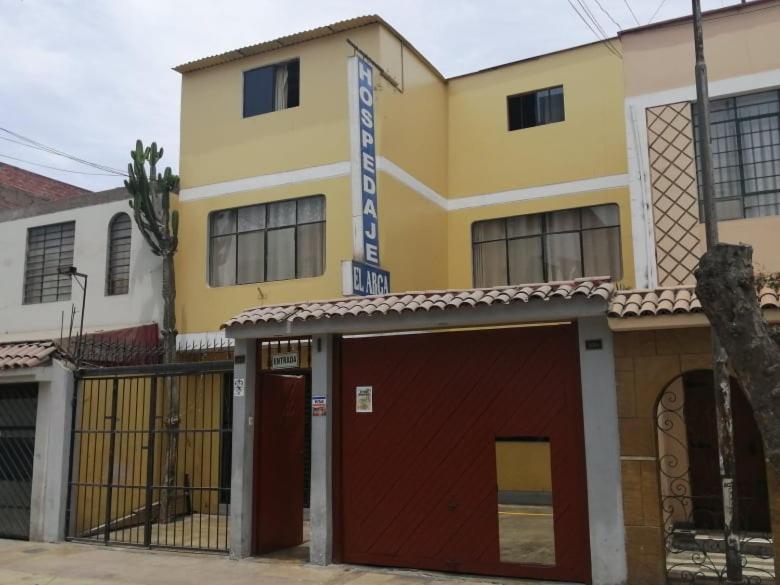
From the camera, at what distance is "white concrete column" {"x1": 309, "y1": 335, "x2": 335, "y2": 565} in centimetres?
904

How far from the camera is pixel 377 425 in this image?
9.16m

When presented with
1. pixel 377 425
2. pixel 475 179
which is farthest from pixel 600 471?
pixel 475 179

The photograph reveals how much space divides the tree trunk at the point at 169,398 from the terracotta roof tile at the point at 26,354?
2188mm

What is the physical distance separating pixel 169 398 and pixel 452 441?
7130 millimetres

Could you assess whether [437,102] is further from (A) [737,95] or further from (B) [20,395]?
(B) [20,395]

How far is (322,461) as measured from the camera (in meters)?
9.18

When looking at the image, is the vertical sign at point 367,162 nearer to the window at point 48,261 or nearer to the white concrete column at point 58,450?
the white concrete column at point 58,450

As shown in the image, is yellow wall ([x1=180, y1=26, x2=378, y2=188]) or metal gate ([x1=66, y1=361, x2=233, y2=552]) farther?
yellow wall ([x1=180, y1=26, x2=378, y2=188])

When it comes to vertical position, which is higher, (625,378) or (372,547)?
(625,378)

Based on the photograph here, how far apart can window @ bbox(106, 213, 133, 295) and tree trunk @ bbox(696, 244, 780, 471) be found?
13150 millimetres

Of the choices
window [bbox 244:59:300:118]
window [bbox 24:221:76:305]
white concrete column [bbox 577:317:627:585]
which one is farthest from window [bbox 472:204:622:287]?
window [bbox 24:221:76:305]

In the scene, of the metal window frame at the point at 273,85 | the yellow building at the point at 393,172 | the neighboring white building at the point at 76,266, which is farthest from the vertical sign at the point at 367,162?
the neighboring white building at the point at 76,266

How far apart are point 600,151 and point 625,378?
Answer: 8888 mm

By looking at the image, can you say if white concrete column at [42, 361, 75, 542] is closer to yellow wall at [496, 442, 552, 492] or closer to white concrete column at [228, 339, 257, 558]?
white concrete column at [228, 339, 257, 558]
